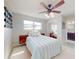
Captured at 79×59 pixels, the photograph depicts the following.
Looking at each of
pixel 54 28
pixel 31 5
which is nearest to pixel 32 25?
pixel 54 28

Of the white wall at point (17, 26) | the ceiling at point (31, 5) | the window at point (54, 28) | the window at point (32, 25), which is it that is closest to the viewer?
the ceiling at point (31, 5)

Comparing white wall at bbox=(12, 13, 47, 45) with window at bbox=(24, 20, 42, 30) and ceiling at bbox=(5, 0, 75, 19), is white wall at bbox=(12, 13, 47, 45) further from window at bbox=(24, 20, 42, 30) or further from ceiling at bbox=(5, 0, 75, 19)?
ceiling at bbox=(5, 0, 75, 19)

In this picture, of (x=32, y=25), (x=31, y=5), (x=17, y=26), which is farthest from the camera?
(x=32, y=25)

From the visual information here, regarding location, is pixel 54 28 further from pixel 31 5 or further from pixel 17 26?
pixel 31 5

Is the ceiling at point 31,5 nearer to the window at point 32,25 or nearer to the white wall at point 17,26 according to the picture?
the white wall at point 17,26

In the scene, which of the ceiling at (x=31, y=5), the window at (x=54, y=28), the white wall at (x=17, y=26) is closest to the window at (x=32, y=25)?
the white wall at (x=17, y=26)

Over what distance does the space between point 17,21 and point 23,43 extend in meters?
1.72

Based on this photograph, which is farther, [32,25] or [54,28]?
[54,28]

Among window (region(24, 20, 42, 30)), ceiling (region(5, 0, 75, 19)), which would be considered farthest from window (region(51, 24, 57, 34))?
ceiling (region(5, 0, 75, 19))

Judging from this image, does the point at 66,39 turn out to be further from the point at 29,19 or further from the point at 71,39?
the point at 29,19

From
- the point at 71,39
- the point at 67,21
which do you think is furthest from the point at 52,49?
the point at 67,21

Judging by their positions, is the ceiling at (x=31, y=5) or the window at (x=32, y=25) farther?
the window at (x=32, y=25)

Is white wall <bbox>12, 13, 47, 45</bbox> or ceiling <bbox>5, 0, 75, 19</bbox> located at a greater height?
ceiling <bbox>5, 0, 75, 19</bbox>

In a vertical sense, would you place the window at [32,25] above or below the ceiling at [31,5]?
below
